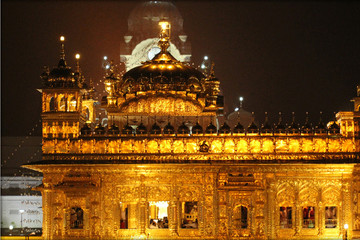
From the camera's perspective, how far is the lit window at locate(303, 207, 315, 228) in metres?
31.7

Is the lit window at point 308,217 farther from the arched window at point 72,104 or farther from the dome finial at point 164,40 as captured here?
the arched window at point 72,104

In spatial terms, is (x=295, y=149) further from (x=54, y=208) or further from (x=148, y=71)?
(x=54, y=208)

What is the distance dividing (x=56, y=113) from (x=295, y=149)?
920cm

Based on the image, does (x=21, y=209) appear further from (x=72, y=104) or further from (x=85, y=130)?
(x=85, y=130)

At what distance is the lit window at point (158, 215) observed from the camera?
32156 mm

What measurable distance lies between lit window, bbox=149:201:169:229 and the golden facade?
764mm

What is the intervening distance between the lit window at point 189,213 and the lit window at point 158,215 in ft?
2.28

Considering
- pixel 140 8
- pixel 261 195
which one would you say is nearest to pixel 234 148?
pixel 261 195

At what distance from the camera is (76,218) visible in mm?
31703

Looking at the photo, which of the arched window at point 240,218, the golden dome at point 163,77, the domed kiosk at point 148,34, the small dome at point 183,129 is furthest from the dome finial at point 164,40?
the domed kiosk at point 148,34

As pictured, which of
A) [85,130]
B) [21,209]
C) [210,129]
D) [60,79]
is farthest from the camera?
[21,209]

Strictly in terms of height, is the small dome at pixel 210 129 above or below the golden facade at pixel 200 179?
above

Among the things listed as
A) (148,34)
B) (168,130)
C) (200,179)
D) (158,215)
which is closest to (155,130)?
Result: (168,130)

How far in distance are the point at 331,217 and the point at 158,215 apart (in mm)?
7702
